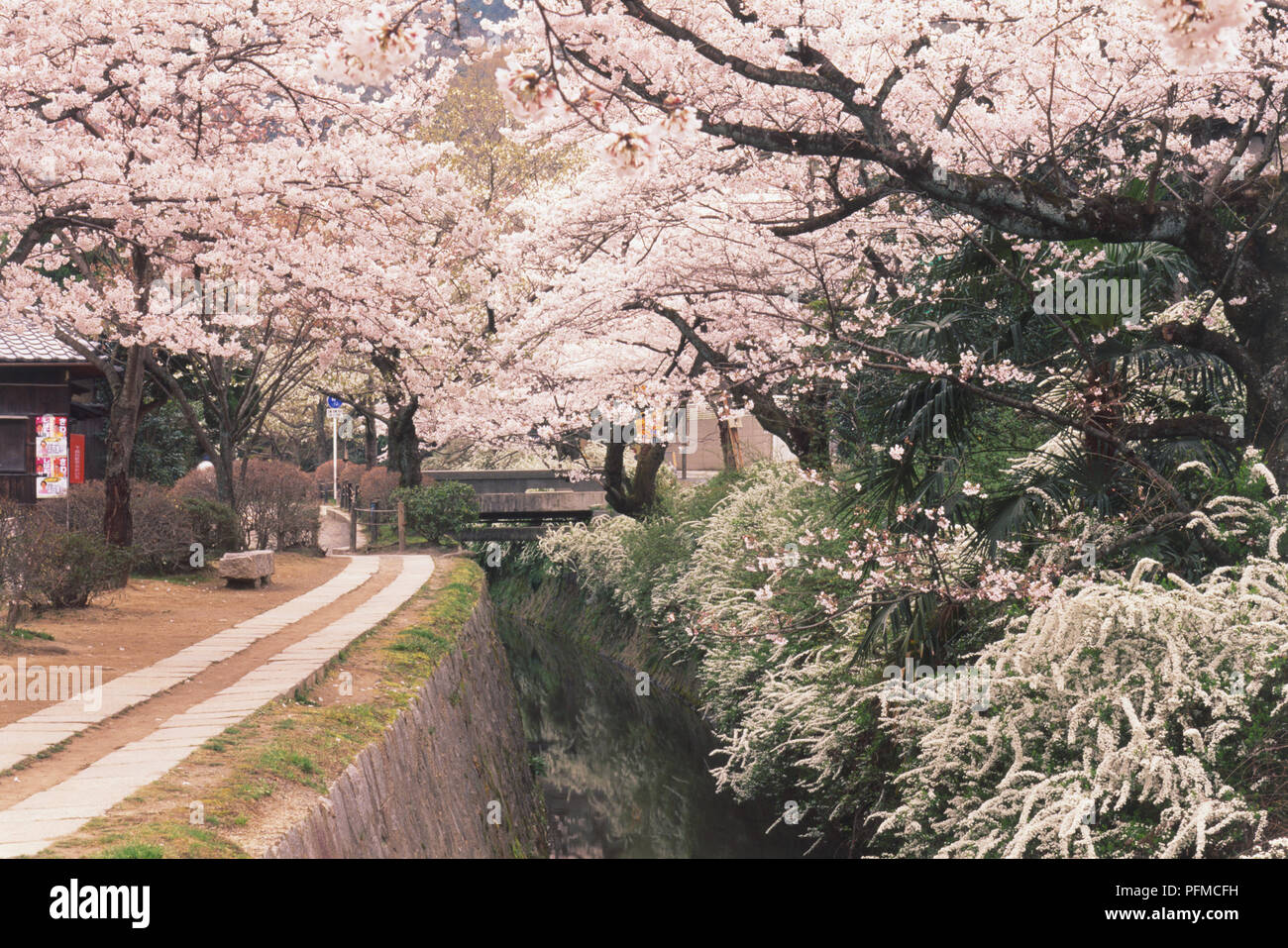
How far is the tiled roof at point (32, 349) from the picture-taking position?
23531 mm

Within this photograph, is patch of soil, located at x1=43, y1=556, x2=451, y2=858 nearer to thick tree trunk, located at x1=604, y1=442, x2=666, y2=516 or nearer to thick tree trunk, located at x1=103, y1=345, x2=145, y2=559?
thick tree trunk, located at x1=103, y1=345, x2=145, y2=559

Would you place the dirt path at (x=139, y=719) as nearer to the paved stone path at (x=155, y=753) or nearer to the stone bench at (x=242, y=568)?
the paved stone path at (x=155, y=753)

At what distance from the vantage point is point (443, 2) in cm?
657

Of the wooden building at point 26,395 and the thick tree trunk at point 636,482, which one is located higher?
the wooden building at point 26,395

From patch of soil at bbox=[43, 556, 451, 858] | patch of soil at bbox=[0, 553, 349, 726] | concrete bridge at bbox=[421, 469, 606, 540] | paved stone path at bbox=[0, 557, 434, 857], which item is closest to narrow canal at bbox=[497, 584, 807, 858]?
paved stone path at bbox=[0, 557, 434, 857]

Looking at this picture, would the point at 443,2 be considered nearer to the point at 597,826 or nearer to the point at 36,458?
the point at 597,826

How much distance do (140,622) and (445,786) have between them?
15.7 feet

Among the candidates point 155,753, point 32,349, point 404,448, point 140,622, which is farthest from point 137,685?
point 404,448

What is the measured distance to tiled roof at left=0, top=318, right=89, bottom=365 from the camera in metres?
23.5

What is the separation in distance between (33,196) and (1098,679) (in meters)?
9.37

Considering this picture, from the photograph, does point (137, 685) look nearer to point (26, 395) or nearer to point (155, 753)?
point (155, 753)

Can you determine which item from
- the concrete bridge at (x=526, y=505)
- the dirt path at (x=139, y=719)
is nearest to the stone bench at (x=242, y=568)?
the dirt path at (x=139, y=719)

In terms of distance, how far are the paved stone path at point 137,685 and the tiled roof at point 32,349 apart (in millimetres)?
12015

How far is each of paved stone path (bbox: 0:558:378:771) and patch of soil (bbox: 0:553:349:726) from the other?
171 millimetres
